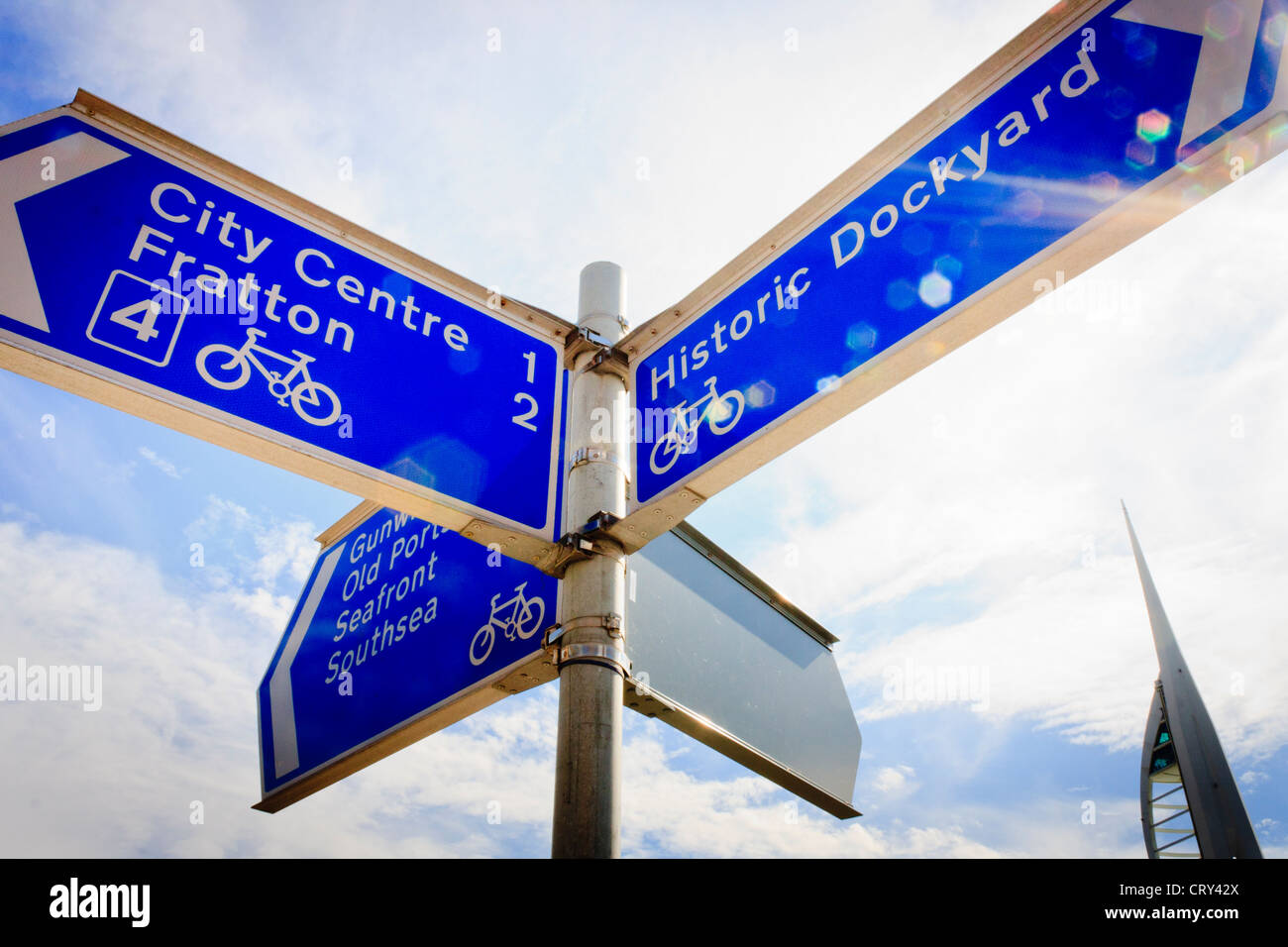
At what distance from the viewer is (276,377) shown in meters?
1.98

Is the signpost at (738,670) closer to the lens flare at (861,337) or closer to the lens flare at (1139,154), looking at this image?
the lens flare at (861,337)

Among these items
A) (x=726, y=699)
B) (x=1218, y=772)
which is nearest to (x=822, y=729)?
(x=726, y=699)

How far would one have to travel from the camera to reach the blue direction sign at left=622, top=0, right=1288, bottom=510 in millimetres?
1577

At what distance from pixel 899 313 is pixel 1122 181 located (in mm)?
493

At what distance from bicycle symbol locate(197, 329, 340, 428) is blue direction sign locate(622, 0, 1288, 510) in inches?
32.2

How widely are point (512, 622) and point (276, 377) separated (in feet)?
3.02

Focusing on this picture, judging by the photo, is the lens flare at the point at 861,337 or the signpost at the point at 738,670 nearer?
the lens flare at the point at 861,337

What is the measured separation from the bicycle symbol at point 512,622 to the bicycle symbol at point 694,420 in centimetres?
53

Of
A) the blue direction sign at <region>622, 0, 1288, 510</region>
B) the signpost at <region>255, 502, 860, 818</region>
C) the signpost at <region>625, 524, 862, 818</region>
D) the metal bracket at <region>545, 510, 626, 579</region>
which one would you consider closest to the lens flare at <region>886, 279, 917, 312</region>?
the blue direction sign at <region>622, 0, 1288, 510</region>

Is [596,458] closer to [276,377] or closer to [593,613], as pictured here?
[593,613]

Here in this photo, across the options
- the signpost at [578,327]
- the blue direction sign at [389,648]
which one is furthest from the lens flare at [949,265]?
the blue direction sign at [389,648]

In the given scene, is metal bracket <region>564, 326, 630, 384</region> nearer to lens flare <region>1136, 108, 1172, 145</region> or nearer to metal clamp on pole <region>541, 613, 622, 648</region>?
metal clamp on pole <region>541, 613, 622, 648</region>

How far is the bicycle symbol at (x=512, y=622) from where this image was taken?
7.61 ft
